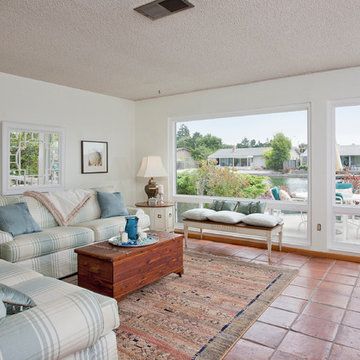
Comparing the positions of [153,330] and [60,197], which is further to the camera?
[60,197]

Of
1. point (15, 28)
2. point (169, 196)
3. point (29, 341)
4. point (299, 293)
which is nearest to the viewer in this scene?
point (29, 341)

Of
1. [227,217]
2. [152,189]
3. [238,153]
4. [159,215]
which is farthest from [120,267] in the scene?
[238,153]

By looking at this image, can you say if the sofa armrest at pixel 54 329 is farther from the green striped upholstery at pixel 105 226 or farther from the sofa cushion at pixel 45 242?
the green striped upholstery at pixel 105 226

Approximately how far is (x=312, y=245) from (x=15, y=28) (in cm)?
423

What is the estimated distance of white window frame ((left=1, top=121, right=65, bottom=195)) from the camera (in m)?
4.27

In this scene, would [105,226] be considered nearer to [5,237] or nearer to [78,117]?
[5,237]

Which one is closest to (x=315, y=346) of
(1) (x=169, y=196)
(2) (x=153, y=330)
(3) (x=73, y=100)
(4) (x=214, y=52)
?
(2) (x=153, y=330)

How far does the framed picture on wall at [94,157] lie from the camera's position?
209 inches

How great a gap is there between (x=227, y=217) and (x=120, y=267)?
6.57 feet

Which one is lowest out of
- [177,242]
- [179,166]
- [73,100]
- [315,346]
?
[315,346]

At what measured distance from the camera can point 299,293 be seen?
10.4ft

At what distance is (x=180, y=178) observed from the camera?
5.92 m

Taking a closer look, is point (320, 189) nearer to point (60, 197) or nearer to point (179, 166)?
point (179, 166)

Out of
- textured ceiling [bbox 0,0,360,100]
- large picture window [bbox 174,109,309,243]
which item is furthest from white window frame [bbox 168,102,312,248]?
textured ceiling [bbox 0,0,360,100]
